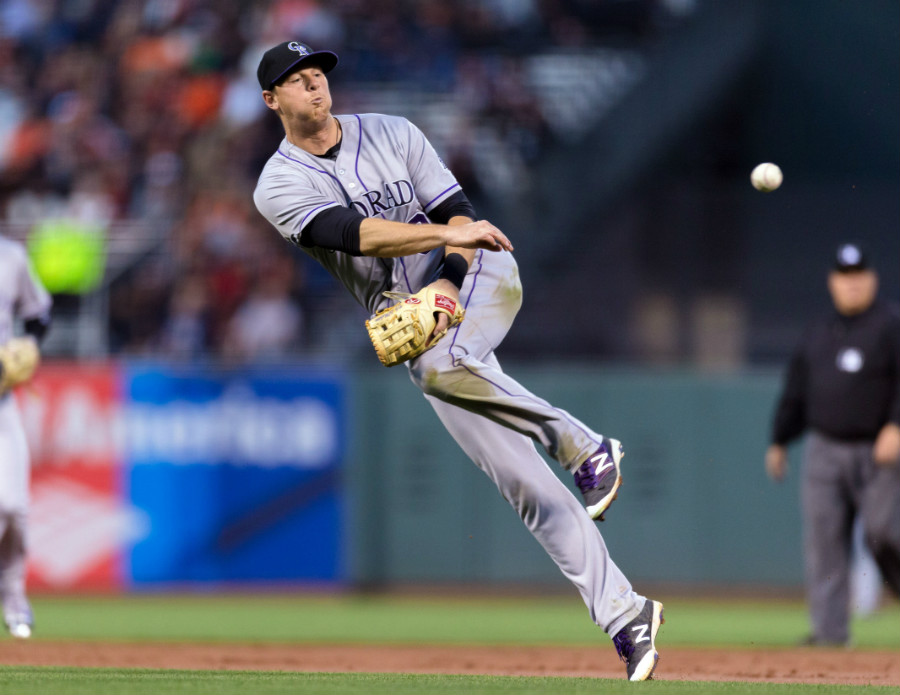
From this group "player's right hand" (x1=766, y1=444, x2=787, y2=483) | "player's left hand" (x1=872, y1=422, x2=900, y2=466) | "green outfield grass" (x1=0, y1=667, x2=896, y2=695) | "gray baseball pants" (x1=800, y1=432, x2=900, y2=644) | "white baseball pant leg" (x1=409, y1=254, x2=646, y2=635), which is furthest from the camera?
"player's right hand" (x1=766, y1=444, x2=787, y2=483)

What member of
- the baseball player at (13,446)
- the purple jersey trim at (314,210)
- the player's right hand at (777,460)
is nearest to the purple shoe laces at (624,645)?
the purple jersey trim at (314,210)

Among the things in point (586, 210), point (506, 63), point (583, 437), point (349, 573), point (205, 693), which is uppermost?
point (506, 63)

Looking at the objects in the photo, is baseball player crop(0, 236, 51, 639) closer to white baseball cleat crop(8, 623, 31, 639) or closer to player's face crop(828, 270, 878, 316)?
white baseball cleat crop(8, 623, 31, 639)

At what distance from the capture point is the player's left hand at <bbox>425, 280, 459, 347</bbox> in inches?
184

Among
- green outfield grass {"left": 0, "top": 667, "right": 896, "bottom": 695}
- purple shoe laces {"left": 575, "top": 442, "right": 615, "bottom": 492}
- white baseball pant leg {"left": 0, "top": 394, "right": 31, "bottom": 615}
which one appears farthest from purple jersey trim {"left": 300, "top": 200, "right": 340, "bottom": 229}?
white baseball pant leg {"left": 0, "top": 394, "right": 31, "bottom": 615}

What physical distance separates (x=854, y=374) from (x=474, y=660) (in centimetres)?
250

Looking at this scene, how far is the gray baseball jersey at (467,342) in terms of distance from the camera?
4.77 metres

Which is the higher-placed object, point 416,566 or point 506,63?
point 506,63

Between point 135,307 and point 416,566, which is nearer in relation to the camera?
point 416,566

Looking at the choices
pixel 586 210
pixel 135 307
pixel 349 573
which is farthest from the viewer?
pixel 586 210

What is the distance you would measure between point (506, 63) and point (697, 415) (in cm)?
430

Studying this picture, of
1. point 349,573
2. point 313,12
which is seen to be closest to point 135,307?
point 349,573

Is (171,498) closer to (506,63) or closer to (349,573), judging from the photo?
(349,573)

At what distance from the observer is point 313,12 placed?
1373cm
